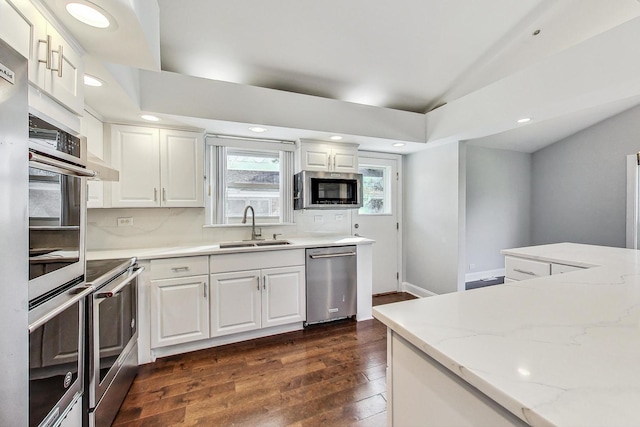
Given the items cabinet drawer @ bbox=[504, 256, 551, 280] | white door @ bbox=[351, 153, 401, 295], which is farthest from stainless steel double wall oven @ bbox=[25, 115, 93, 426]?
white door @ bbox=[351, 153, 401, 295]

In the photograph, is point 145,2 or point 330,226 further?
point 330,226

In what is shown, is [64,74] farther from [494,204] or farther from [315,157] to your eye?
[494,204]

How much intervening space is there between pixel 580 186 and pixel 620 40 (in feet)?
11.9

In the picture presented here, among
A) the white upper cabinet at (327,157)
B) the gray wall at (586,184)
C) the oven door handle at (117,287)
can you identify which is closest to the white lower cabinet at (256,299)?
the oven door handle at (117,287)

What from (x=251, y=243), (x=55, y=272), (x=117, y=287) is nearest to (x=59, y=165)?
(x=55, y=272)

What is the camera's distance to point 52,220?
1.08 metres

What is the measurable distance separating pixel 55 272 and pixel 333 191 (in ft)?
8.12

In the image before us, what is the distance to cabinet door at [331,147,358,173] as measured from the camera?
127 inches

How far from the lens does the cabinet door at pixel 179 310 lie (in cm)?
221

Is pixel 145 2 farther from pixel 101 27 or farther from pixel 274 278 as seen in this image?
pixel 274 278

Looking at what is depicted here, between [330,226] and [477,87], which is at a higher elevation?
[477,87]

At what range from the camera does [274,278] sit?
2.62 metres

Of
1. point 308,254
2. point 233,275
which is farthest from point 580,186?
point 233,275

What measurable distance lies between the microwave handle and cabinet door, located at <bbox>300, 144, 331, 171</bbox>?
204 centimetres
